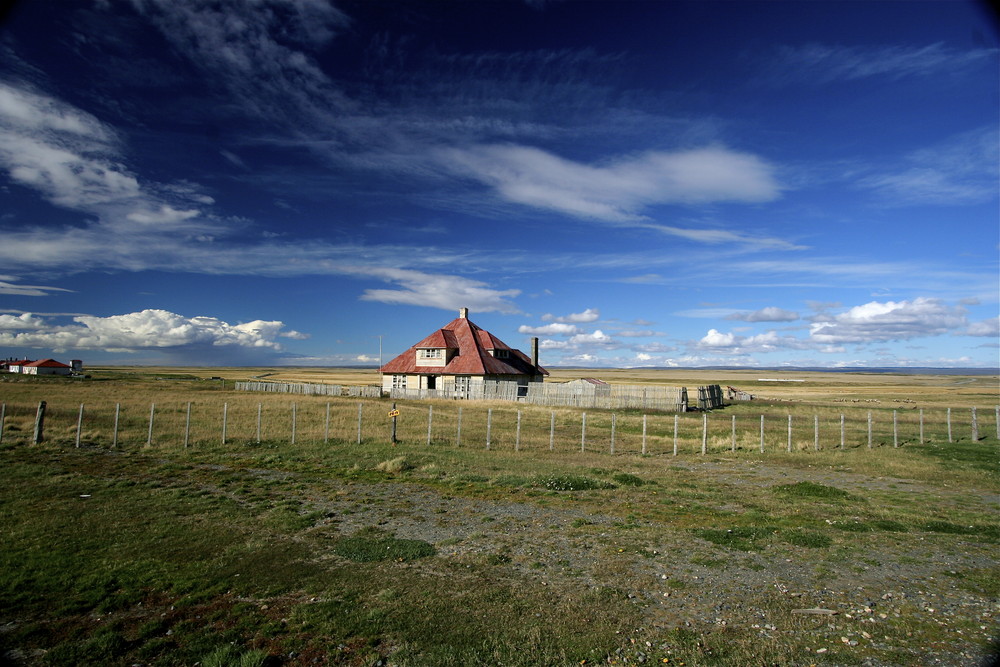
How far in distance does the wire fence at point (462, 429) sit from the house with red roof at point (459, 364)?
1285cm

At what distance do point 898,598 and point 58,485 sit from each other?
1761 centimetres

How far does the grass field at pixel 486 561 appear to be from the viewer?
239 inches

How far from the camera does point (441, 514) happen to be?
39.2 ft

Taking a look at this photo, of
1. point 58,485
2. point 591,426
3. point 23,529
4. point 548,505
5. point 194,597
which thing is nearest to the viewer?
point 194,597

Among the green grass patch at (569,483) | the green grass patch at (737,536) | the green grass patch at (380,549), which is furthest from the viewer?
the green grass patch at (569,483)

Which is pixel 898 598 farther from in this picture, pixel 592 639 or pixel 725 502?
pixel 725 502

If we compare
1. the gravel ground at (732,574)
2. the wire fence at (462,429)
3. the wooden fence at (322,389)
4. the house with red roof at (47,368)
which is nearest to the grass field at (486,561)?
the gravel ground at (732,574)

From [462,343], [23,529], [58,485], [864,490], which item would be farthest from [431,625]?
[462,343]

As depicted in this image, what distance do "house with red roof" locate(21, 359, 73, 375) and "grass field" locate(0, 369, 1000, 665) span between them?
118 meters

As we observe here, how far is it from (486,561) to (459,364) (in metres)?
44.9

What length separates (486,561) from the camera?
8828mm

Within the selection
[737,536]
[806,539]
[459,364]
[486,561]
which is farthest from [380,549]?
[459,364]

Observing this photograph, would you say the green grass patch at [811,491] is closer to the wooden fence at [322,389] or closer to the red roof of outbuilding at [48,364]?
the wooden fence at [322,389]

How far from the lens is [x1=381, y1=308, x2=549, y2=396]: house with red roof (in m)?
52.5
